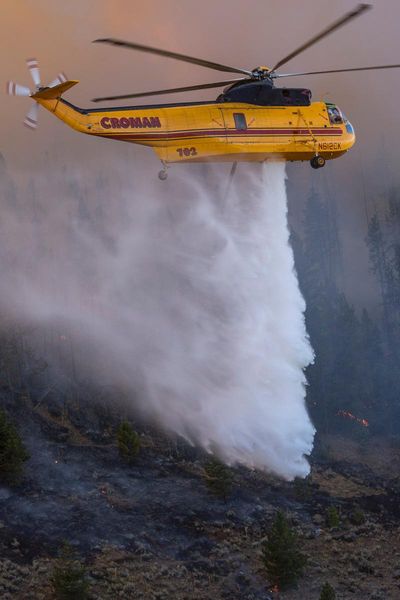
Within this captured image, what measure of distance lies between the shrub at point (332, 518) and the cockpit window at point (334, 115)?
21.3m

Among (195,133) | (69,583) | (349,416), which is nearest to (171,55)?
Result: (195,133)

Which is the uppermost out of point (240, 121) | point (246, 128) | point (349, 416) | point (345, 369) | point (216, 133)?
point (240, 121)

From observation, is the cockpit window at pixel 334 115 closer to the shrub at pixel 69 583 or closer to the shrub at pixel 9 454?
the shrub at pixel 9 454

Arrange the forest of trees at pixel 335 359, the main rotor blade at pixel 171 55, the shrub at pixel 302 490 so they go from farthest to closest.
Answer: the forest of trees at pixel 335 359 → the shrub at pixel 302 490 → the main rotor blade at pixel 171 55

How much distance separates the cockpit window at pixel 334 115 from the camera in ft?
112

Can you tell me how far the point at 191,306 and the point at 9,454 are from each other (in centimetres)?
2028

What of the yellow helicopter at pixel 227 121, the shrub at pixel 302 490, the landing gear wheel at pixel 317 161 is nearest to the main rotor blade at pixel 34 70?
the yellow helicopter at pixel 227 121

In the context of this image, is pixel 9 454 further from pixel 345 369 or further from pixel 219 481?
pixel 345 369

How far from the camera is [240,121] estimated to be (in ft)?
101

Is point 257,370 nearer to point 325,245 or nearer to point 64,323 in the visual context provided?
point 64,323

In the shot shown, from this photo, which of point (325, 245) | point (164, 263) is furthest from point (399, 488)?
point (325, 245)

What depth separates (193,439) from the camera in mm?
45094

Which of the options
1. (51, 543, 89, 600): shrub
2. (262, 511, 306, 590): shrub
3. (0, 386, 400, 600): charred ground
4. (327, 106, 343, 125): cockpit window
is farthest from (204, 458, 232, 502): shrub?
(327, 106, 343, 125): cockpit window

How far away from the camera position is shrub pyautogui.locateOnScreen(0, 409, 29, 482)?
1270 inches
